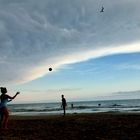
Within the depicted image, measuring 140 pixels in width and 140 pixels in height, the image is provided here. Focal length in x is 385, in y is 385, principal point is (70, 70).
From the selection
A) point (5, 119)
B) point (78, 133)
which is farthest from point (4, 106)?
point (78, 133)

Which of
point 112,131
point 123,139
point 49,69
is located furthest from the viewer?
point 49,69

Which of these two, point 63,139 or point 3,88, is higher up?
→ point 3,88

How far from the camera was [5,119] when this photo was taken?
1795cm

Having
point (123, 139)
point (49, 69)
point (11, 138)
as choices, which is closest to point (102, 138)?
point (123, 139)

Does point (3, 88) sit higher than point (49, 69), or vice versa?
point (49, 69)

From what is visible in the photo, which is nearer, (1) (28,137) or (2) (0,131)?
(1) (28,137)

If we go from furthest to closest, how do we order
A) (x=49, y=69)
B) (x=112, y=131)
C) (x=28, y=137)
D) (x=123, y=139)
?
(x=49, y=69) → (x=112, y=131) → (x=28, y=137) → (x=123, y=139)

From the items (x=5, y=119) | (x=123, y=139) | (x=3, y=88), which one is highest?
(x=3, y=88)

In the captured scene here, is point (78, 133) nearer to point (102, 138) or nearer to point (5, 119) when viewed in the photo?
point (102, 138)

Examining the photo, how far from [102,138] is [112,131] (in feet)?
6.89

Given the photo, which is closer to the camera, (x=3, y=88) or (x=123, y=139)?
(x=123, y=139)

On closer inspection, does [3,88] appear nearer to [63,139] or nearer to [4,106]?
[4,106]

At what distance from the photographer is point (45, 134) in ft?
54.1

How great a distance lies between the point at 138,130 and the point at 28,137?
4987 mm
